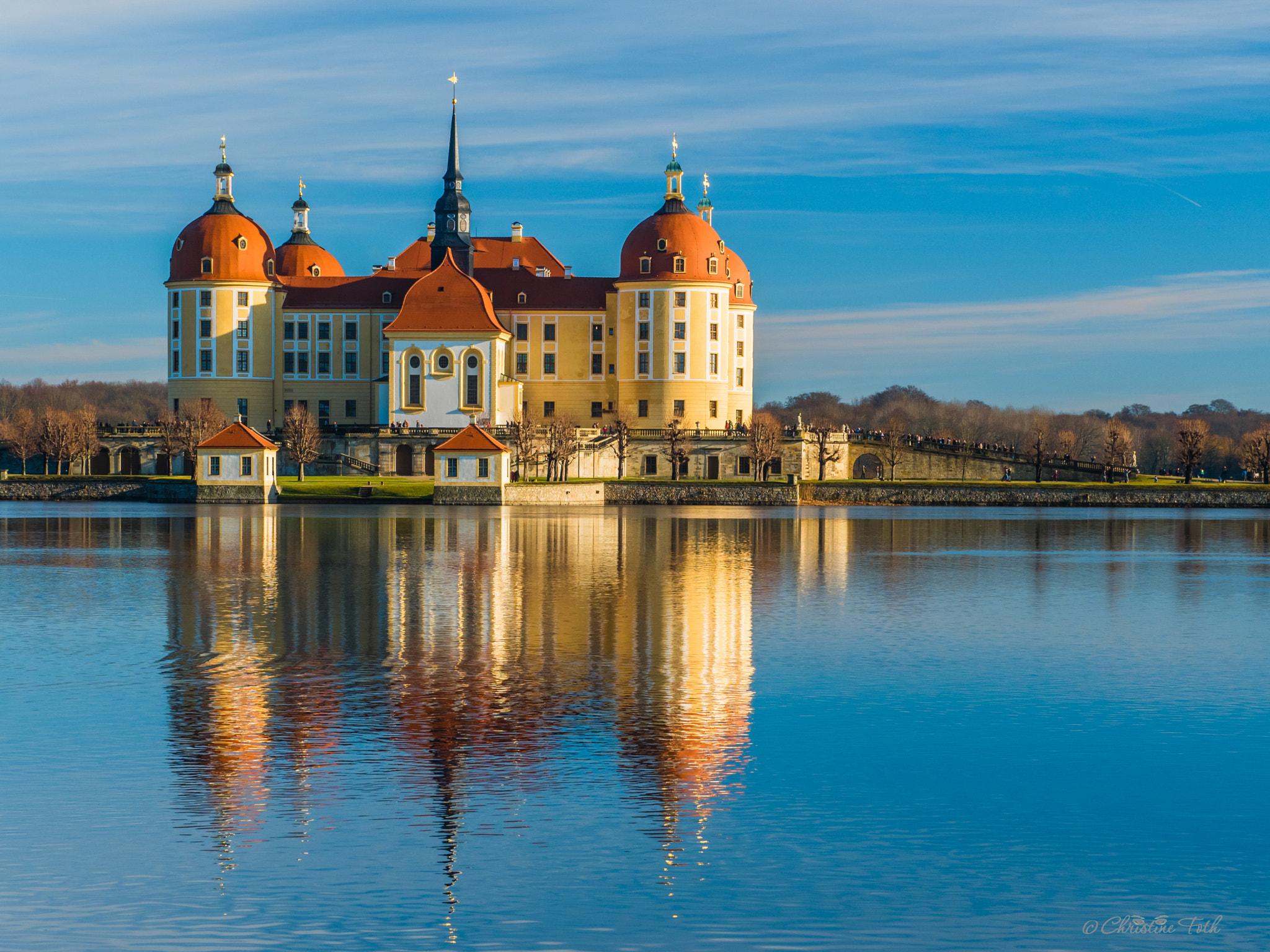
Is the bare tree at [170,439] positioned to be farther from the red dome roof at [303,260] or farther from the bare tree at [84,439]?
the red dome roof at [303,260]

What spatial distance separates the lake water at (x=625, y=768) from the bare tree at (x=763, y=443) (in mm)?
56588

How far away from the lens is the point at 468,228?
99.4m

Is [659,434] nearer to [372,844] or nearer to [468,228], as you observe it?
[468,228]

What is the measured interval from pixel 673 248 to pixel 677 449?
550 inches

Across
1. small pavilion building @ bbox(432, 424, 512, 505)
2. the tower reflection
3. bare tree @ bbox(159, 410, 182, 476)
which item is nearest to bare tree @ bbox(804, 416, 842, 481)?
small pavilion building @ bbox(432, 424, 512, 505)

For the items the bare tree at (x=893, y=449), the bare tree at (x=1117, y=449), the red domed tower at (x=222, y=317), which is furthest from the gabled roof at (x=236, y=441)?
the bare tree at (x=1117, y=449)

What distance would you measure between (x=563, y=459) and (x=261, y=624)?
59.4 meters

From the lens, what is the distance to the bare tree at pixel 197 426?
84.4m

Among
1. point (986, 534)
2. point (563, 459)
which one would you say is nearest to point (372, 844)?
point (986, 534)

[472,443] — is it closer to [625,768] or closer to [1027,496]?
[1027,496]

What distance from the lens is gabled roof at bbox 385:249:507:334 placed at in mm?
88875

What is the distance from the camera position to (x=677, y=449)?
292 feet

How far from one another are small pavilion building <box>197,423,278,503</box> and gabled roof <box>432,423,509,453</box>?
912 cm

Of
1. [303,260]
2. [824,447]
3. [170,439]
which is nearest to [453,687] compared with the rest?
[170,439]
